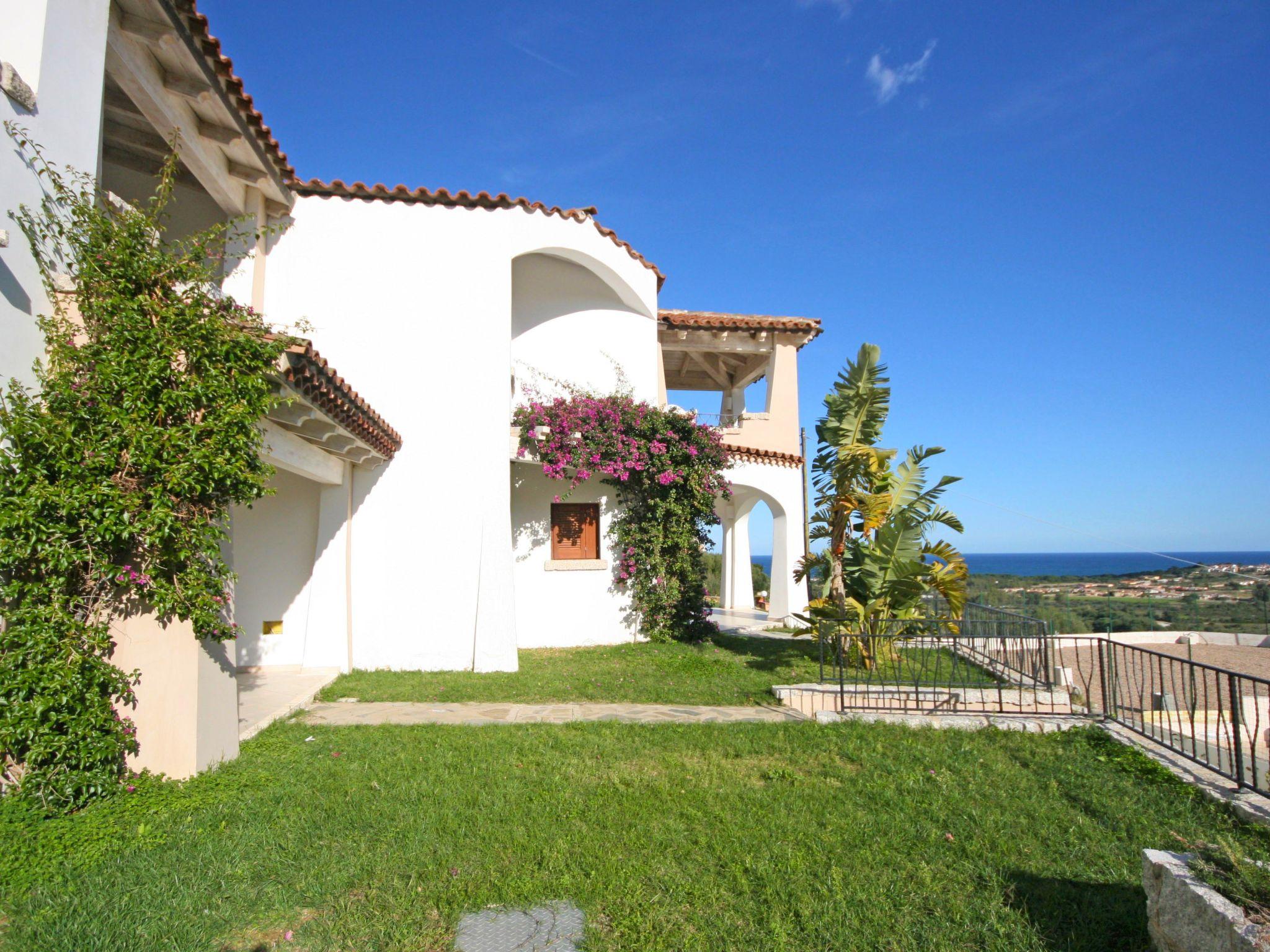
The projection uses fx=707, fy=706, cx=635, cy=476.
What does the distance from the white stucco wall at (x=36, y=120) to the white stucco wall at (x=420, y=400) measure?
18.8 ft

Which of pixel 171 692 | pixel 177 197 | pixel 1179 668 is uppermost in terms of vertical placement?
pixel 177 197

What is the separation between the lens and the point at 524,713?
8266mm

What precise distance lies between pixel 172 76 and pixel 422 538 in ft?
21.3

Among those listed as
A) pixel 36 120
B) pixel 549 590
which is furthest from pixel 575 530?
pixel 36 120

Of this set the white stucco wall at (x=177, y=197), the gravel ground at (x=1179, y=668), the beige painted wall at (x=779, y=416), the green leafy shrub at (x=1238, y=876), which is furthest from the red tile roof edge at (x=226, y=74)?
the gravel ground at (x=1179, y=668)

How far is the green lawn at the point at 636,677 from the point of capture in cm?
914

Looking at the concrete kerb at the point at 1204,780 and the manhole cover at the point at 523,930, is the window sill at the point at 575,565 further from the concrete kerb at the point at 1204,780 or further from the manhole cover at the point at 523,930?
the manhole cover at the point at 523,930

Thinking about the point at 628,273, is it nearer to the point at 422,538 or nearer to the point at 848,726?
the point at 422,538

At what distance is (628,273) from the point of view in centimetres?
1395

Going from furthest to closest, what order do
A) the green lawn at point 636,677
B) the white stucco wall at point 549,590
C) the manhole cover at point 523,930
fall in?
1. the white stucco wall at point 549,590
2. the green lawn at point 636,677
3. the manhole cover at point 523,930

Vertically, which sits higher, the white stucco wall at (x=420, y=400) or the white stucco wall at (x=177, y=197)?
the white stucco wall at (x=177, y=197)

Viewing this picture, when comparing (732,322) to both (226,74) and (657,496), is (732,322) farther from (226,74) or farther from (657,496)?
(226,74)

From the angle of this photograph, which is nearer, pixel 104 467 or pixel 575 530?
pixel 104 467

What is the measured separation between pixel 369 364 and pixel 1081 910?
1070 centimetres
